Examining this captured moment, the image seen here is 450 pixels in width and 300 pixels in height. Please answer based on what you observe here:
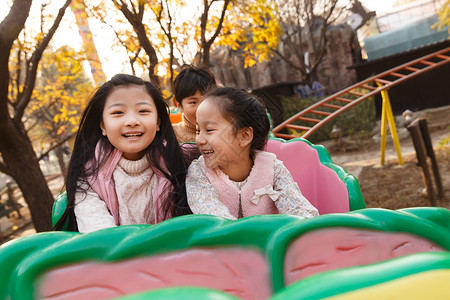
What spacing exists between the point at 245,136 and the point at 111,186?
46 cm

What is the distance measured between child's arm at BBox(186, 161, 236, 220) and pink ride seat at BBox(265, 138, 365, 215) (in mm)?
505

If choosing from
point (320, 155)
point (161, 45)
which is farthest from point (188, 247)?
point (161, 45)

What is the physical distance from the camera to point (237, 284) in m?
0.53

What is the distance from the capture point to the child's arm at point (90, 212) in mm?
1067

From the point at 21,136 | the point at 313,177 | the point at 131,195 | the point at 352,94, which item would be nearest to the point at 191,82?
the point at 313,177

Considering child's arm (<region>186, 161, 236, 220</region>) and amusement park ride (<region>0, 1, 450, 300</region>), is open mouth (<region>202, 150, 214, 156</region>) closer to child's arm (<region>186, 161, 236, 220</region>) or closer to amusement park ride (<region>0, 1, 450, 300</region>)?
child's arm (<region>186, 161, 236, 220</region>)

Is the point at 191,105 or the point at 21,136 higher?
the point at 21,136

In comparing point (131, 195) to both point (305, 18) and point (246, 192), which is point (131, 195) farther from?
point (305, 18)

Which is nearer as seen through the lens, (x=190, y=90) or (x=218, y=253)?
(x=218, y=253)

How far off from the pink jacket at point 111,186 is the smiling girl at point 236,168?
0.10 m

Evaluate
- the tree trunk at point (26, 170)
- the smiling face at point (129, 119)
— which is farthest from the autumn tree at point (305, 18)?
the smiling face at point (129, 119)

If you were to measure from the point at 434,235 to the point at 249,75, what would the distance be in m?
13.0

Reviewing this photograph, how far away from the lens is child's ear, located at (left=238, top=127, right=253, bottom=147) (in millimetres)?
1218

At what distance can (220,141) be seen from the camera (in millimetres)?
1156
